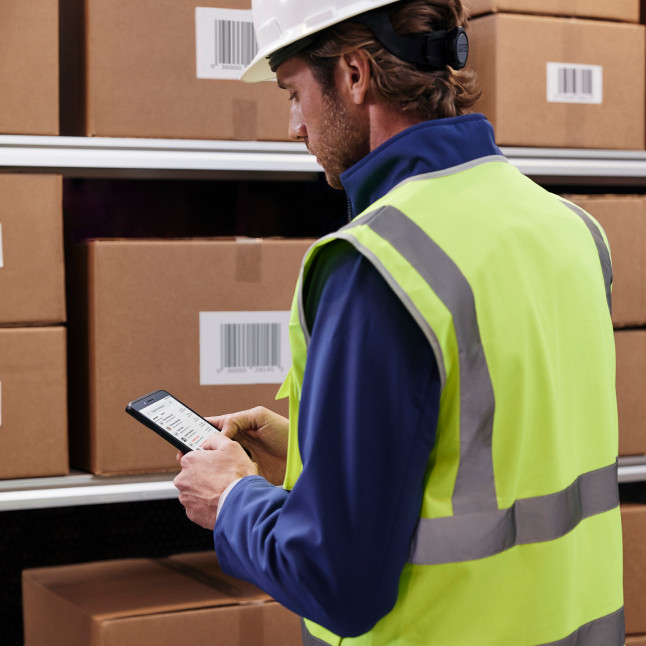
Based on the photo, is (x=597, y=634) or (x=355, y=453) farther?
(x=597, y=634)

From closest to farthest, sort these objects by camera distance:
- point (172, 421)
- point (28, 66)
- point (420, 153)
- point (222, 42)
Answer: point (420, 153), point (172, 421), point (28, 66), point (222, 42)

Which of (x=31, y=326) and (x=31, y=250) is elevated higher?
(x=31, y=250)

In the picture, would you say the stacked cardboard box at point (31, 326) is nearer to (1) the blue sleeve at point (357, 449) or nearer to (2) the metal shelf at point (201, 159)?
(2) the metal shelf at point (201, 159)

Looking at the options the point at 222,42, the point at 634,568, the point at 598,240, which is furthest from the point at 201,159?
the point at 634,568

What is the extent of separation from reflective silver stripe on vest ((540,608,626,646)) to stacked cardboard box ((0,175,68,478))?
853 millimetres

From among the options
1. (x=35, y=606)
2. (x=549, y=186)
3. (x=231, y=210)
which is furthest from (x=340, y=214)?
Answer: (x=35, y=606)

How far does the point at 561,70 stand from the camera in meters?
1.65

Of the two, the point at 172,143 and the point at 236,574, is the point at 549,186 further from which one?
the point at 236,574

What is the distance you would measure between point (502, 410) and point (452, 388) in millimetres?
53

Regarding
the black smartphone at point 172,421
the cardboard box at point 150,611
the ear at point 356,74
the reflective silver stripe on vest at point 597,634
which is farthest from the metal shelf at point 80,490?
the ear at point 356,74

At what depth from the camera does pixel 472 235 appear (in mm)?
817

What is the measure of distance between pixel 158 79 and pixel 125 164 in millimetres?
146

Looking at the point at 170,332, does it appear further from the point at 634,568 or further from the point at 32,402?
the point at 634,568

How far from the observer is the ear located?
2.98 feet
